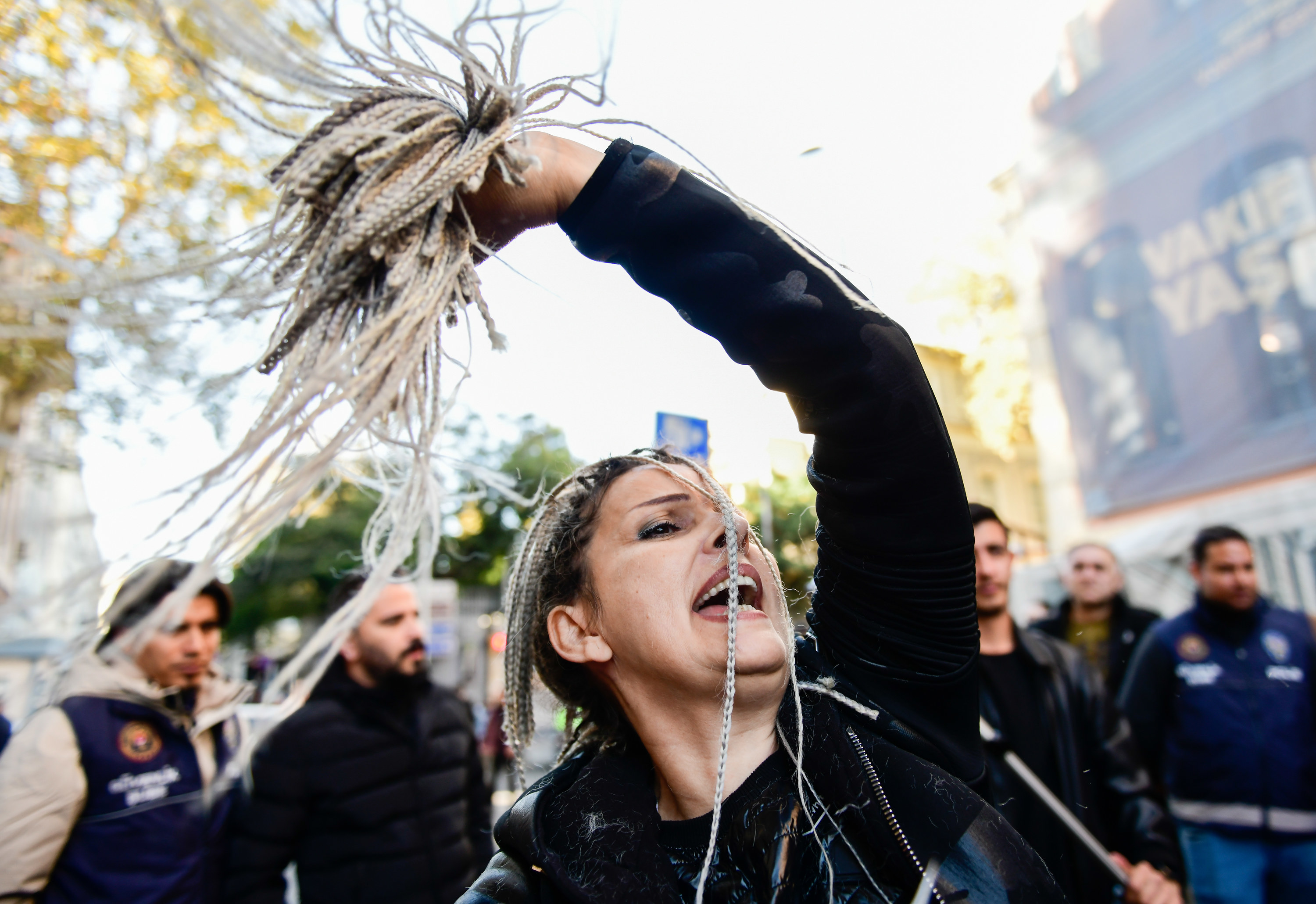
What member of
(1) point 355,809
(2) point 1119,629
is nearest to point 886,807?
(1) point 355,809

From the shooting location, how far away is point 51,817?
8.35 feet

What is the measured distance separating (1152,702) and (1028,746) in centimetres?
134

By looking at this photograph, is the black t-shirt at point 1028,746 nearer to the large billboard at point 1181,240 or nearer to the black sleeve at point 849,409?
the black sleeve at point 849,409

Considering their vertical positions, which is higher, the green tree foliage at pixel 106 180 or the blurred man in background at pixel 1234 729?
the green tree foliage at pixel 106 180

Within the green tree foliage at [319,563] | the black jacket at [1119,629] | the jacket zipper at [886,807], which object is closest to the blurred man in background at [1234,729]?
the black jacket at [1119,629]

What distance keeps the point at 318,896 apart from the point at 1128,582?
7807mm

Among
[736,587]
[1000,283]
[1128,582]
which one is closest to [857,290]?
[736,587]

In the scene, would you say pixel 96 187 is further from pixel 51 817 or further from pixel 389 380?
pixel 389 380

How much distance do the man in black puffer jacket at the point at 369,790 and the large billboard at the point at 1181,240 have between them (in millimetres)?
7191

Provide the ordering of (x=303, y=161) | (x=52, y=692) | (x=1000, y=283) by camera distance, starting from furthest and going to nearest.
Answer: (x=1000, y=283), (x=52, y=692), (x=303, y=161)

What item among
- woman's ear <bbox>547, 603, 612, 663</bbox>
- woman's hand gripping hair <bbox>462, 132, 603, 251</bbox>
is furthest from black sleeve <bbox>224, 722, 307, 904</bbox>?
woman's hand gripping hair <bbox>462, 132, 603, 251</bbox>

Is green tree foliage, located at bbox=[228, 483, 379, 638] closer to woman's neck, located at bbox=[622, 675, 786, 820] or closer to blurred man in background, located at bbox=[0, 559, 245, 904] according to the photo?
blurred man in background, located at bbox=[0, 559, 245, 904]

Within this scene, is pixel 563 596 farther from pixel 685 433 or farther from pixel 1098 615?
pixel 1098 615

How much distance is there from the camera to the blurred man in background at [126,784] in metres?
2.52
